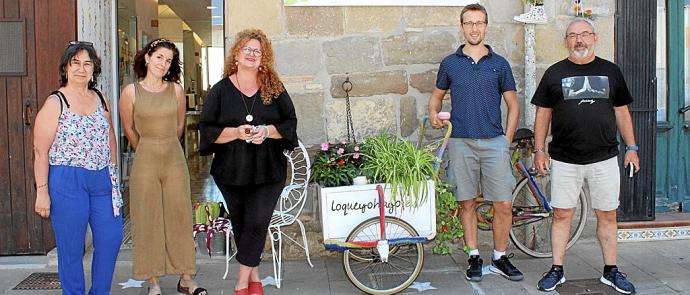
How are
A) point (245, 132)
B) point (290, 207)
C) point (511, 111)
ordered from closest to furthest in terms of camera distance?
point (245, 132) → point (511, 111) → point (290, 207)

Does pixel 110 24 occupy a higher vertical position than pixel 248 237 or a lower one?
higher

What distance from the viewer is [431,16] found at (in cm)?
547

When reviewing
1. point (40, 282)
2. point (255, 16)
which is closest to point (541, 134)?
point (255, 16)

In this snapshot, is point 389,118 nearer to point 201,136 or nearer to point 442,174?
point 442,174

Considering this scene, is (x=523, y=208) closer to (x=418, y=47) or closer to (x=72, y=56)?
(x=418, y=47)

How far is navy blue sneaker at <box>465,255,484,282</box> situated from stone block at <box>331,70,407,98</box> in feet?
4.59

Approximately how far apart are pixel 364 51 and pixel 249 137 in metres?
1.65

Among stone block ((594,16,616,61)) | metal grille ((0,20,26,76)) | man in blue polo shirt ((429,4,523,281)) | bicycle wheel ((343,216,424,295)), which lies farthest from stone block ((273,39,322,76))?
stone block ((594,16,616,61))

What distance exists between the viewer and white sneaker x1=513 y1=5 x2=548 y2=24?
5352 mm

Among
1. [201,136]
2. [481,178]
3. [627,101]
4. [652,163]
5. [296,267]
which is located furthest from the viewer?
[652,163]

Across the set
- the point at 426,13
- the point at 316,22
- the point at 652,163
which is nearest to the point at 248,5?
the point at 316,22

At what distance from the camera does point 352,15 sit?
5398 millimetres

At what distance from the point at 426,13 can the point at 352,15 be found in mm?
570

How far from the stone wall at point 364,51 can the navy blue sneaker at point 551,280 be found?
1477mm
